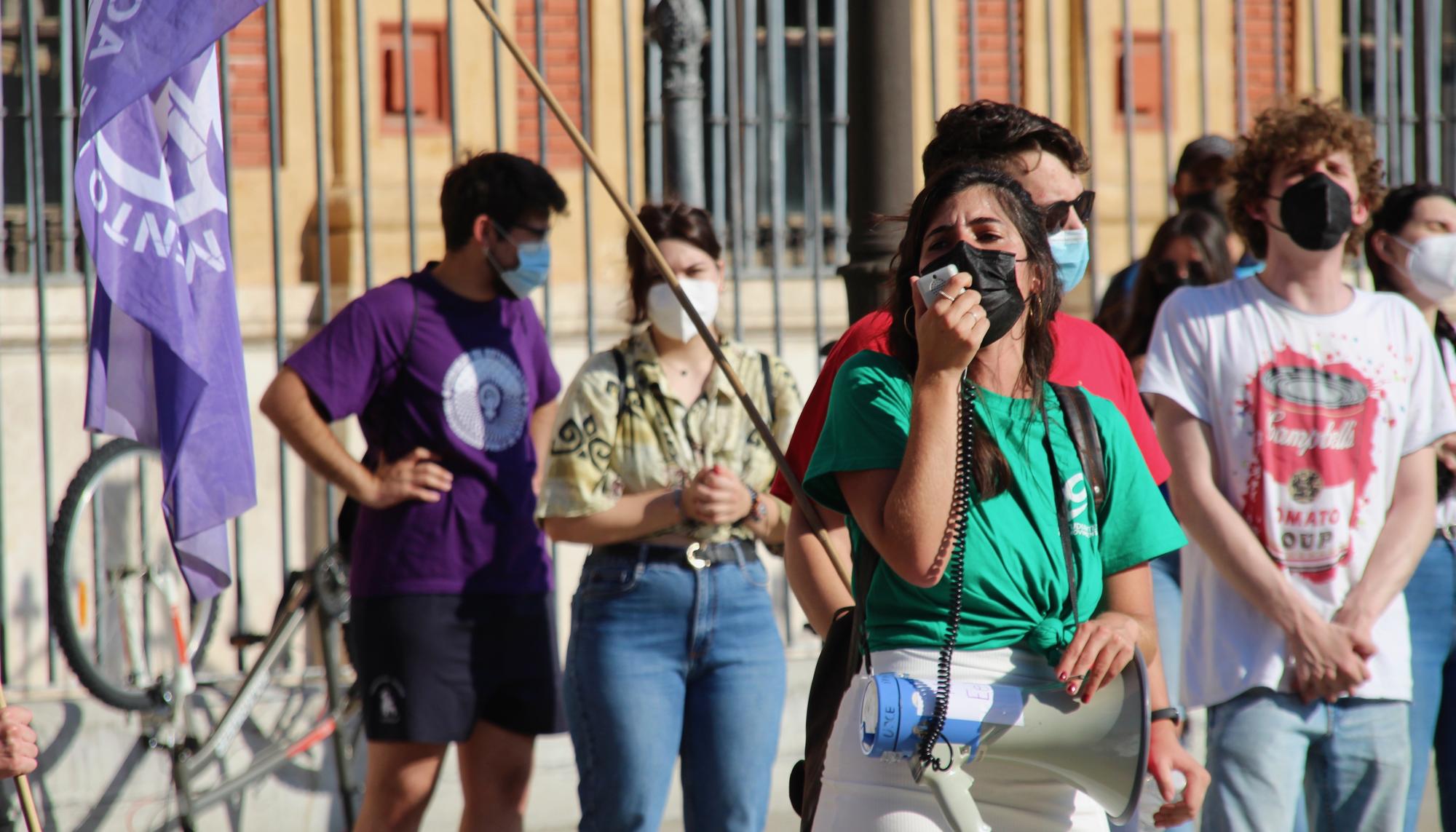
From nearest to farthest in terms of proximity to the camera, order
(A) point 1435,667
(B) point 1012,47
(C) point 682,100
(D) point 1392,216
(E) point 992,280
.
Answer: (E) point 992,280, (A) point 1435,667, (D) point 1392,216, (C) point 682,100, (B) point 1012,47

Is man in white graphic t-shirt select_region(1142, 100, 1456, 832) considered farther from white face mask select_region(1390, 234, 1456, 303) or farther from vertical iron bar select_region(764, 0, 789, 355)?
vertical iron bar select_region(764, 0, 789, 355)

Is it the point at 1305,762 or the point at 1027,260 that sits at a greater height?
the point at 1027,260

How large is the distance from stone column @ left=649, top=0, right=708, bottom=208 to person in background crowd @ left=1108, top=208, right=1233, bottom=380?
1415mm

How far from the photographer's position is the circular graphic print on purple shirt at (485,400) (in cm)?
402

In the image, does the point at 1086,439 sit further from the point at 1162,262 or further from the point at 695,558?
the point at 1162,262

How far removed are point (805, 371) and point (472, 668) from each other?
133 inches

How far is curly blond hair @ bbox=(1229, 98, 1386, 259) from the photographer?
12.0 feet

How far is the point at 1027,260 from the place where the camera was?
2449 millimetres

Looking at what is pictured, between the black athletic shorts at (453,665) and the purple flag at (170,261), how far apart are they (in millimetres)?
738

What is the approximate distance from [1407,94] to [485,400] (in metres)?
4.62

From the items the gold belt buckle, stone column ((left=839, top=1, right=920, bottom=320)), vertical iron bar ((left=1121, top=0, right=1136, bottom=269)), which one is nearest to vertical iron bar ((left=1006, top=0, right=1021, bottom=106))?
vertical iron bar ((left=1121, top=0, right=1136, bottom=269))

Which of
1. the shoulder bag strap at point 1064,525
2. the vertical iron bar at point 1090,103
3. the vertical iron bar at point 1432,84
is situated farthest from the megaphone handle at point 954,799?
the vertical iron bar at point 1432,84

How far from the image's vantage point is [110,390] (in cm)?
321

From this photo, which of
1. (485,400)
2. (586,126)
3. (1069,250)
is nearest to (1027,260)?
(1069,250)
